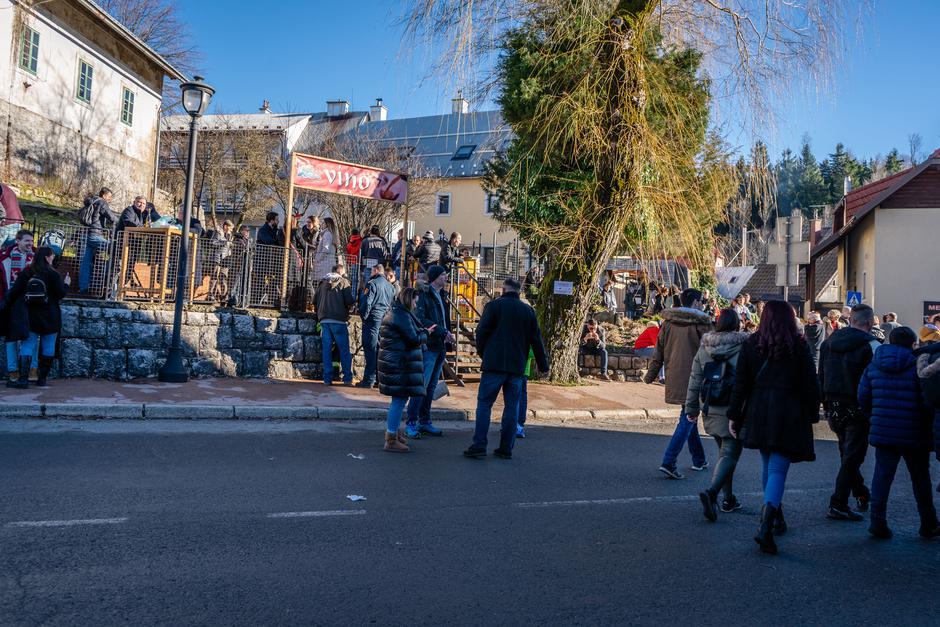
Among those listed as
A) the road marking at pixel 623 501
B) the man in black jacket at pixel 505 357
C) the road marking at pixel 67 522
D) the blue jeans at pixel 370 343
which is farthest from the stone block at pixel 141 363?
the road marking at pixel 623 501

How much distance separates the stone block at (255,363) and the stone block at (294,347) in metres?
0.38

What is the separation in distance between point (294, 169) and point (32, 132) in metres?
14.4

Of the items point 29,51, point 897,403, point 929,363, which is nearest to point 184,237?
point 897,403

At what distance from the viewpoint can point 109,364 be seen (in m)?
11.9

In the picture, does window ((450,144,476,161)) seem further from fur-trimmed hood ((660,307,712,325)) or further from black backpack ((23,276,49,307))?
fur-trimmed hood ((660,307,712,325))

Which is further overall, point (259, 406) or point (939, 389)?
point (259, 406)

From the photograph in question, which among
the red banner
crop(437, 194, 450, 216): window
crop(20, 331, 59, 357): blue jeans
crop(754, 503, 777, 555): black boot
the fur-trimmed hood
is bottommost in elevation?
crop(754, 503, 777, 555): black boot

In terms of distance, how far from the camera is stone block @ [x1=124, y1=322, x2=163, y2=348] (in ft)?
39.8

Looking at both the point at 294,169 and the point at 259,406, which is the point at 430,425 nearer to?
the point at 259,406

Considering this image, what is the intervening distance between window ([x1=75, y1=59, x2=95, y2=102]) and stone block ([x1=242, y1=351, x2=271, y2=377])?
1740cm

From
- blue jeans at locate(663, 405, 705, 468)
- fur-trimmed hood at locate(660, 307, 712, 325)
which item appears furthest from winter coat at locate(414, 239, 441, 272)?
blue jeans at locate(663, 405, 705, 468)

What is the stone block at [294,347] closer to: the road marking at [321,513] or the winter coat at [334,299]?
the winter coat at [334,299]

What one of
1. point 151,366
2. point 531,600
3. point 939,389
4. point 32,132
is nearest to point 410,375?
point 531,600

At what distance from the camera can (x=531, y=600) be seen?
12.9 ft
